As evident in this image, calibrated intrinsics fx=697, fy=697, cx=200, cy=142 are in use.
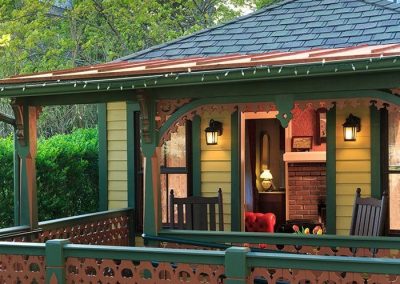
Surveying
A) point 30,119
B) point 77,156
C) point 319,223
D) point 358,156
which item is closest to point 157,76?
point 30,119

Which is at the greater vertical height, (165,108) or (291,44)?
(291,44)

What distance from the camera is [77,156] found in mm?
12414

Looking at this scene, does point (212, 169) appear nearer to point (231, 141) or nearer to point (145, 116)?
point (231, 141)

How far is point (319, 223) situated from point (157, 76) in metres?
6.76

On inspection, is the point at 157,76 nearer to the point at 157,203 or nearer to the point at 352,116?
the point at 157,203

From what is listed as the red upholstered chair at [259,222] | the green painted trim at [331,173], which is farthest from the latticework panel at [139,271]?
the red upholstered chair at [259,222]

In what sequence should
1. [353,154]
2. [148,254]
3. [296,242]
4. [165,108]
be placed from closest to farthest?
[148,254], [296,242], [165,108], [353,154]

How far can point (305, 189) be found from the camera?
43.8 feet

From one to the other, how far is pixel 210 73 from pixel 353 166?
3039 mm

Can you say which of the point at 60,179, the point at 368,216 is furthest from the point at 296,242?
the point at 60,179

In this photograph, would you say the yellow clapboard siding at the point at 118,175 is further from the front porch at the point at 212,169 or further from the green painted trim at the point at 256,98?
the green painted trim at the point at 256,98

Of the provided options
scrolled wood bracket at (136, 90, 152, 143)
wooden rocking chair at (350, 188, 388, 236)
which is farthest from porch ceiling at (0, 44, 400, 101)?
wooden rocking chair at (350, 188, 388, 236)

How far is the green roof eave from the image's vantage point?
6.03 meters

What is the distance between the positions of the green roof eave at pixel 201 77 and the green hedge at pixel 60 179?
3.71m
